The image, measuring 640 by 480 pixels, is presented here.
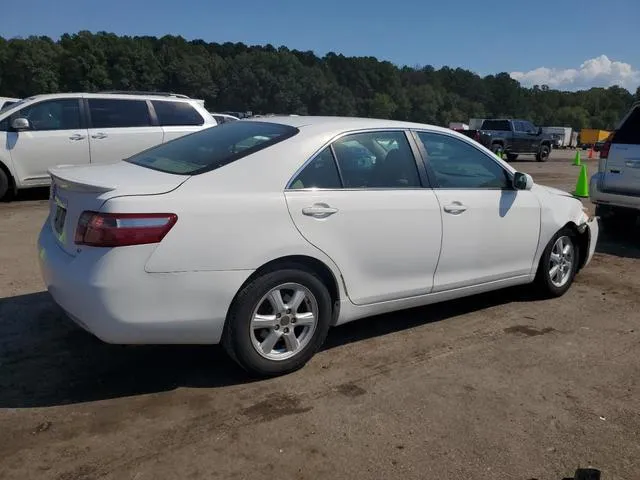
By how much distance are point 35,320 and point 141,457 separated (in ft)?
7.21

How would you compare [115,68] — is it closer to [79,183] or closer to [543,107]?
[543,107]

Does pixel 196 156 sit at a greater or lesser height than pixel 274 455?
greater

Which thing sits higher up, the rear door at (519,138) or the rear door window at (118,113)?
the rear door window at (118,113)

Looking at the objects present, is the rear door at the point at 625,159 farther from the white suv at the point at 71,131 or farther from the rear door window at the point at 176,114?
the white suv at the point at 71,131

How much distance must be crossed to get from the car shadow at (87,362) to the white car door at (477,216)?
60cm

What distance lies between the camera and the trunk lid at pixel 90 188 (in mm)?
3381

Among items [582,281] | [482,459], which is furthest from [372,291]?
[582,281]

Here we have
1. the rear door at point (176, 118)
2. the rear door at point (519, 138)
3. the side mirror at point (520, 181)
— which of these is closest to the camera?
the side mirror at point (520, 181)

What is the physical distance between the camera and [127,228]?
10.6ft

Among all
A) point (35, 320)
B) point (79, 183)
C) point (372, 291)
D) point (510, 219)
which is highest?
point (79, 183)

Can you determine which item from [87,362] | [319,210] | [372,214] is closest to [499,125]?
[372,214]

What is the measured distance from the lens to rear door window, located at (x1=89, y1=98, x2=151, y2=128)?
33.8ft

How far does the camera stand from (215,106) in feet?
271

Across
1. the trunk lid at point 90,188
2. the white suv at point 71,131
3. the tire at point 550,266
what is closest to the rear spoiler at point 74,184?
the trunk lid at point 90,188
